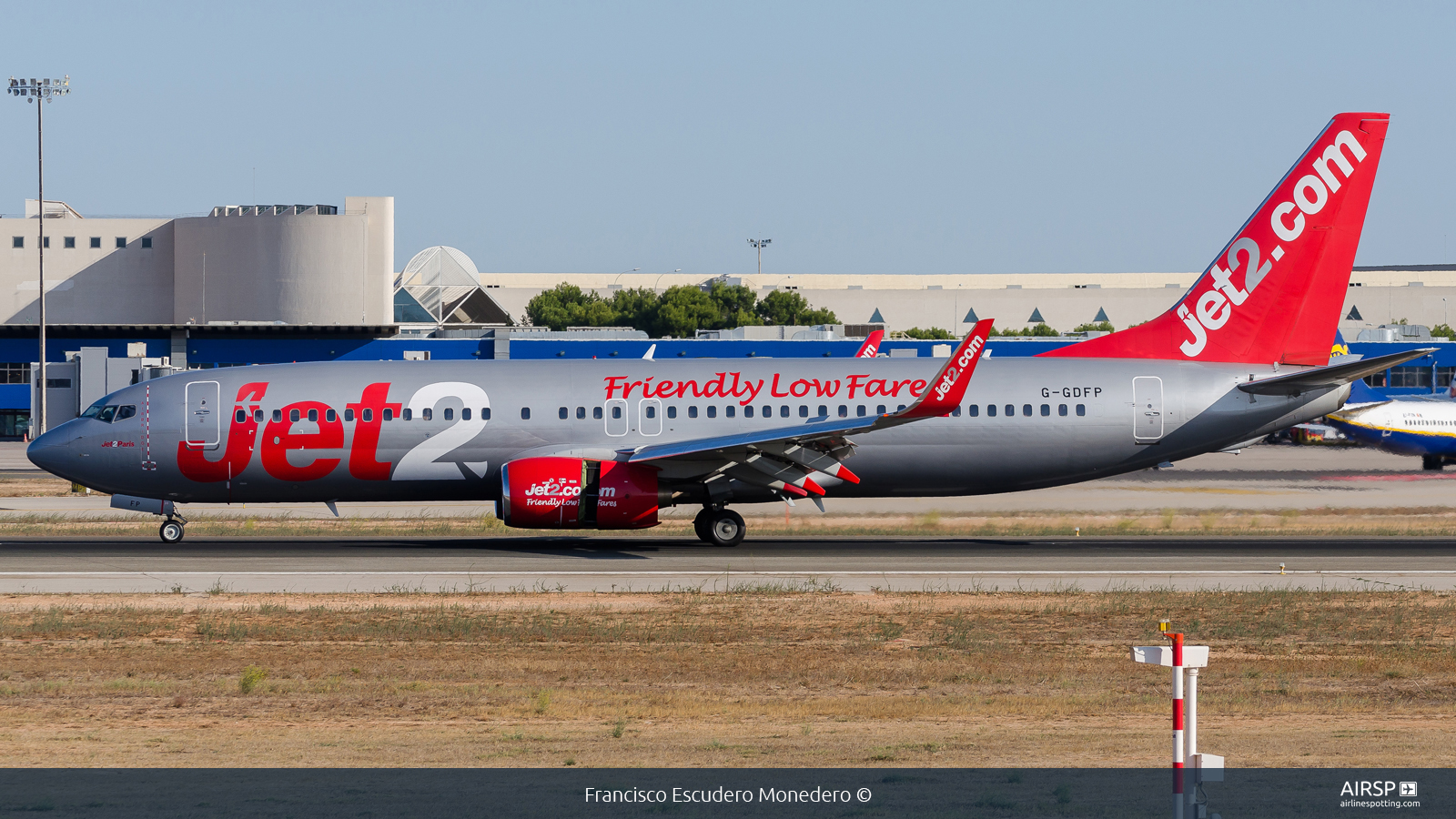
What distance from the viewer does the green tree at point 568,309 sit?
177500 millimetres

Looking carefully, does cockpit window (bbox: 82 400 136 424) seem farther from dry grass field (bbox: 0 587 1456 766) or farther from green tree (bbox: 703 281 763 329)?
green tree (bbox: 703 281 763 329)

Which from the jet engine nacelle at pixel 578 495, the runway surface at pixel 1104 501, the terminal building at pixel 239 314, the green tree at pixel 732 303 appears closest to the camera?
the jet engine nacelle at pixel 578 495

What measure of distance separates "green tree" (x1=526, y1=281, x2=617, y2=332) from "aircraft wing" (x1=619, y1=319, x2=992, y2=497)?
146m

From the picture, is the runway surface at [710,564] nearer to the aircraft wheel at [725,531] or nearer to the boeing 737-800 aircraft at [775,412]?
the aircraft wheel at [725,531]

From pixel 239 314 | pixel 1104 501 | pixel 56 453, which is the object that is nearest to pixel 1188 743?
pixel 56 453

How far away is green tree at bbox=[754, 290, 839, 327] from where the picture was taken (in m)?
161

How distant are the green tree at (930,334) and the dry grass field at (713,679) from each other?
10767 cm

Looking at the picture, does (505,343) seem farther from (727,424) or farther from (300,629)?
(300,629)

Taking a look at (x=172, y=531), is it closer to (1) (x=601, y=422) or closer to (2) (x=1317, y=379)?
(1) (x=601, y=422)

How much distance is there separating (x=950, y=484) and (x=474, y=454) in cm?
1026

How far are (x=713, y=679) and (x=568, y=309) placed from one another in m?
165
